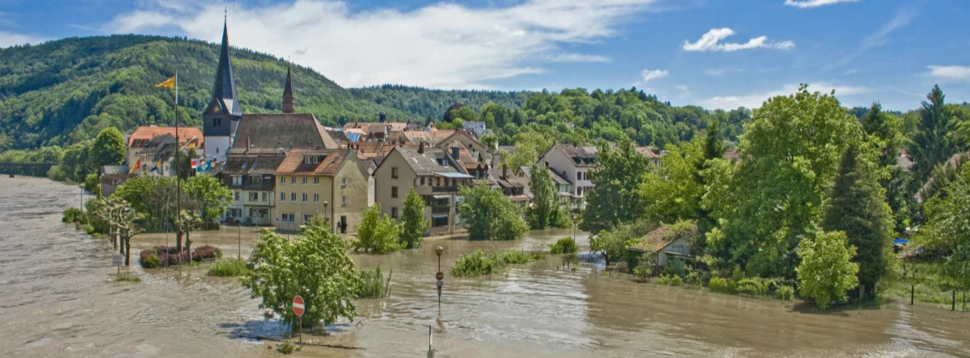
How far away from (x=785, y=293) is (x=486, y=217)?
1250 inches

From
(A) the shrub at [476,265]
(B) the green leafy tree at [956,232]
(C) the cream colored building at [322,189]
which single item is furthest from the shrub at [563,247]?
(B) the green leafy tree at [956,232]

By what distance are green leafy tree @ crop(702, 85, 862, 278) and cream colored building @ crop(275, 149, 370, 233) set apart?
34.6 m

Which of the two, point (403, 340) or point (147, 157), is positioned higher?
point (147, 157)

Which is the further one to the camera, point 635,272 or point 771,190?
point 635,272

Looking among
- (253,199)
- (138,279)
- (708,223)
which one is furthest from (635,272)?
(253,199)

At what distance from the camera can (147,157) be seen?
333 ft

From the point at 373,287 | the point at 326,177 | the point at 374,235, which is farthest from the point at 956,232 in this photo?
the point at 326,177

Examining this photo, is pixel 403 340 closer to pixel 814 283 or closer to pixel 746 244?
pixel 814 283

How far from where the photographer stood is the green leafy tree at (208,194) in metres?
68.3

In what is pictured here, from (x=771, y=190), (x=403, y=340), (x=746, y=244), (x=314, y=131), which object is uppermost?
(x=314, y=131)

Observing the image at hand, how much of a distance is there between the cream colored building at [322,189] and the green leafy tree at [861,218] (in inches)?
1551

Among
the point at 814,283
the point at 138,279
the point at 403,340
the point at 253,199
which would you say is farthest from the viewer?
the point at 253,199

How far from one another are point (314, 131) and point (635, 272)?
2004 inches

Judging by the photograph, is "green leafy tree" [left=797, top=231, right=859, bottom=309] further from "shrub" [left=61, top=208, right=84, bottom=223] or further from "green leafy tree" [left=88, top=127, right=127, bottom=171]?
"green leafy tree" [left=88, top=127, right=127, bottom=171]
